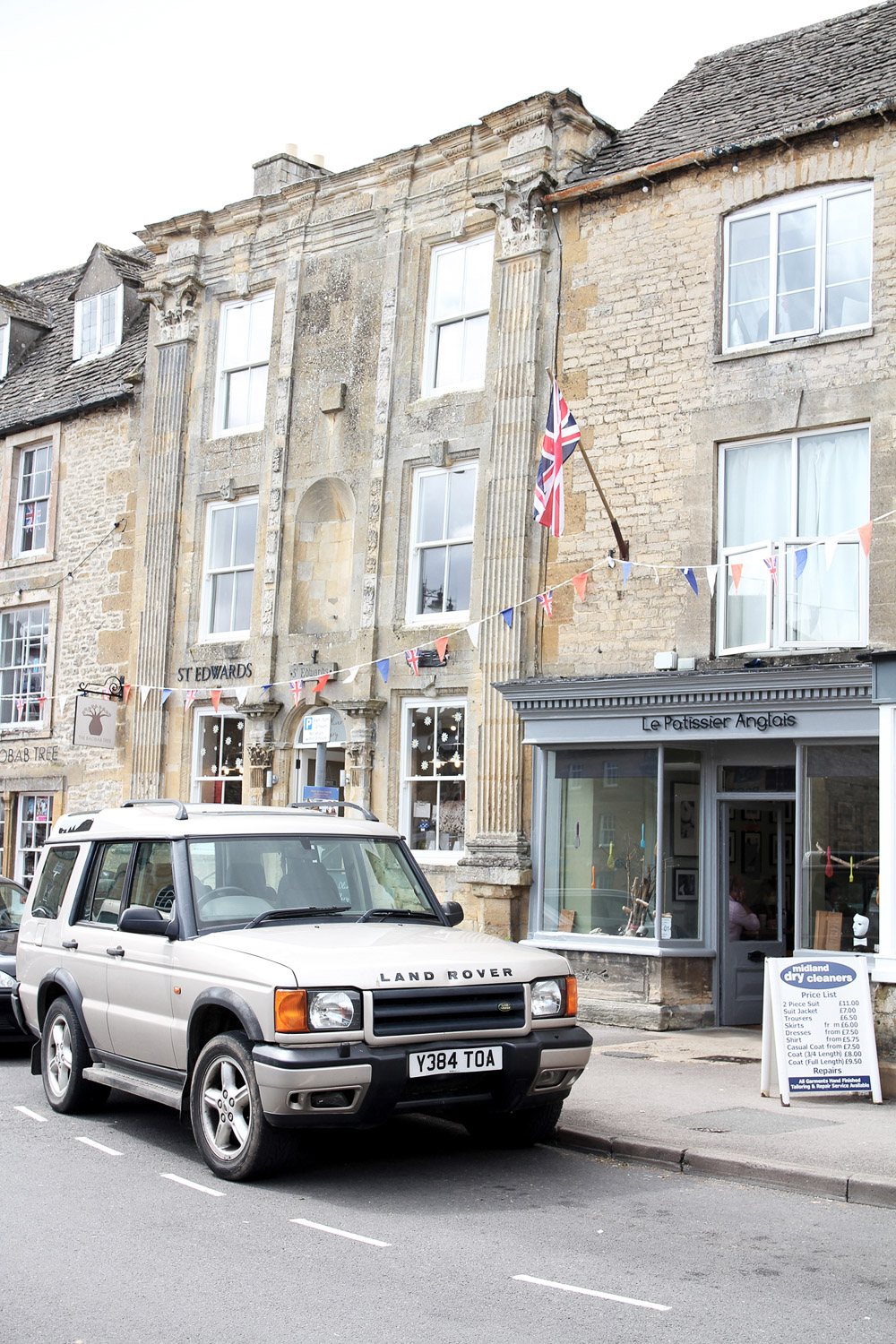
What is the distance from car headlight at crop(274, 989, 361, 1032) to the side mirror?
1.32 metres

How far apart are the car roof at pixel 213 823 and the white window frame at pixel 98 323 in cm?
1540

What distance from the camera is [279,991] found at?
277 inches

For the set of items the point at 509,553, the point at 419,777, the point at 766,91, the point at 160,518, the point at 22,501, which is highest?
the point at 766,91

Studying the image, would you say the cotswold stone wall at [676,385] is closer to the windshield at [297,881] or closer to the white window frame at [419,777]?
the white window frame at [419,777]

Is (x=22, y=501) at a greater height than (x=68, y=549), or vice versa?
(x=22, y=501)

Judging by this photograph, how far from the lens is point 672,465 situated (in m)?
14.8

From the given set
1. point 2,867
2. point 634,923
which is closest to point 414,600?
point 634,923

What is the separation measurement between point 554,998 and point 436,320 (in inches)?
465

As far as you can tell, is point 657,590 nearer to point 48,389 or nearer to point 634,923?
point 634,923

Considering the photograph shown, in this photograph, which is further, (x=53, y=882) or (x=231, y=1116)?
(x=53, y=882)

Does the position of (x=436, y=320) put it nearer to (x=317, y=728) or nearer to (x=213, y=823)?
(x=317, y=728)

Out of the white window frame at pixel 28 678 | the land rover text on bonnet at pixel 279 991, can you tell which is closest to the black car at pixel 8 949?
the land rover text on bonnet at pixel 279 991

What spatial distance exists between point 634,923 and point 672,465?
4.80 metres

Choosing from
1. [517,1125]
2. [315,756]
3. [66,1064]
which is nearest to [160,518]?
[315,756]
